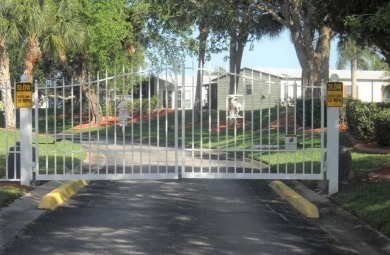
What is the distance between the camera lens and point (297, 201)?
10594mm

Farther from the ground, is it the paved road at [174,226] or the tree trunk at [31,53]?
the tree trunk at [31,53]

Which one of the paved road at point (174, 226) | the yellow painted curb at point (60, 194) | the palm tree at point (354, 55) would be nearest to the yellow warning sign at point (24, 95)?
the yellow painted curb at point (60, 194)

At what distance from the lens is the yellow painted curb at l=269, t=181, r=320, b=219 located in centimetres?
980

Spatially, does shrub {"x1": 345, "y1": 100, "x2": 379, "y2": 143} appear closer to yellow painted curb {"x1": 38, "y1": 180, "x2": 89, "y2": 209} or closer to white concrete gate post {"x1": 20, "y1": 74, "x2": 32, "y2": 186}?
yellow painted curb {"x1": 38, "y1": 180, "x2": 89, "y2": 209}

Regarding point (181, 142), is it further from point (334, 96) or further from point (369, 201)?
point (369, 201)

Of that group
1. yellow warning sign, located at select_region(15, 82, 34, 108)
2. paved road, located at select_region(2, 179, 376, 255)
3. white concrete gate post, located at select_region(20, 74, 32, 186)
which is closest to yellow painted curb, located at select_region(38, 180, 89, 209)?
paved road, located at select_region(2, 179, 376, 255)

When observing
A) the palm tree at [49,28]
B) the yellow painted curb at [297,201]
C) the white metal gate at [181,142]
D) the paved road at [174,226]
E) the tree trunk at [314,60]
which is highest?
the palm tree at [49,28]

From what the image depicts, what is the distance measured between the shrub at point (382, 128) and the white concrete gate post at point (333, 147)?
18.1 ft

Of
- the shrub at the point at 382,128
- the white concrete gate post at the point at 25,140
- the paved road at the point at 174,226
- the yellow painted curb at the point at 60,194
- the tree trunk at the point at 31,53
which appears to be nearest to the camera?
the paved road at the point at 174,226

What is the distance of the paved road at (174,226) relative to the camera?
7.54 m

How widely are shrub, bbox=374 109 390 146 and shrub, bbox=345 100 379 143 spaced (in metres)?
0.71

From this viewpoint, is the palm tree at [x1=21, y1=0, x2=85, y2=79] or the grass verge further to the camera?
the palm tree at [x1=21, y1=0, x2=85, y2=79]

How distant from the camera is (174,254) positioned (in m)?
7.20

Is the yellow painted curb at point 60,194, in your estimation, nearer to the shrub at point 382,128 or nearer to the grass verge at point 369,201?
the grass verge at point 369,201
